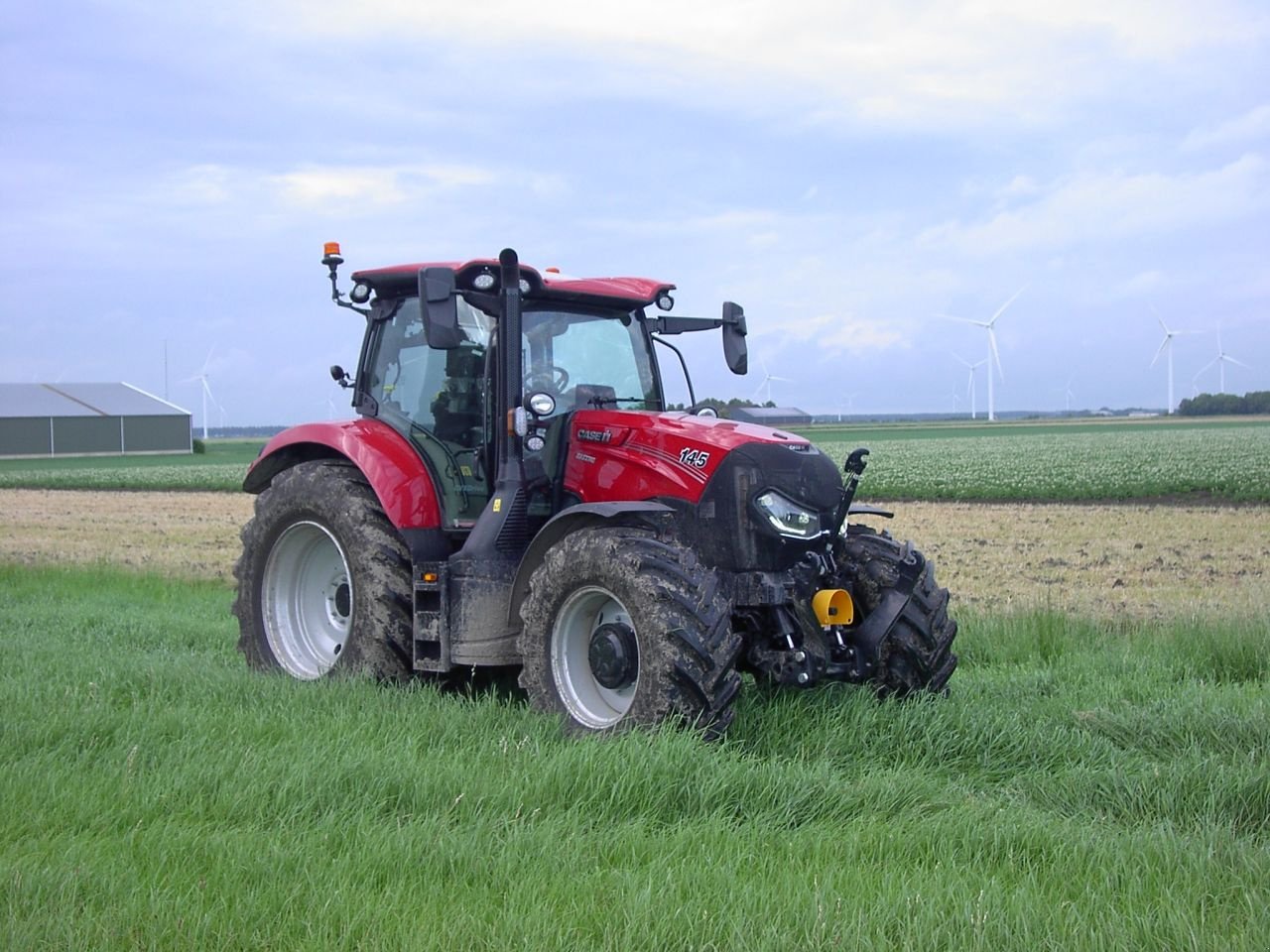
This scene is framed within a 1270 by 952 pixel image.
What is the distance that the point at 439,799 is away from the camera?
437 centimetres

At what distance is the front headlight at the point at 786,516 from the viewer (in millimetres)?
5797

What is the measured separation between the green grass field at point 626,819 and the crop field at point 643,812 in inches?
0.5

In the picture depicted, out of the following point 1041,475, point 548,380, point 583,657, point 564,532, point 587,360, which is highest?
point 587,360

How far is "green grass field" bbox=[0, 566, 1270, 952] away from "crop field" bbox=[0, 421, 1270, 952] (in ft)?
0.04

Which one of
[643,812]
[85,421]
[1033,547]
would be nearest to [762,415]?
[1033,547]

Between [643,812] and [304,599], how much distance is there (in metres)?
3.69

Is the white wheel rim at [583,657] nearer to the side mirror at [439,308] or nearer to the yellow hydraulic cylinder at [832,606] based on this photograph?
the yellow hydraulic cylinder at [832,606]

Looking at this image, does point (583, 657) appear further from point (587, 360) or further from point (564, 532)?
point (587, 360)

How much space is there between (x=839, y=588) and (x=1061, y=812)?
178cm

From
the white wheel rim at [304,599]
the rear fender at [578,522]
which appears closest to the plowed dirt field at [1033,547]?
the rear fender at [578,522]

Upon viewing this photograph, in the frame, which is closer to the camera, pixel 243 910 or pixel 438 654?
pixel 243 910

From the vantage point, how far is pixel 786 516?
5.89 metres

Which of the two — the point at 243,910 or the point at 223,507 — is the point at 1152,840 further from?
the point at 223,507

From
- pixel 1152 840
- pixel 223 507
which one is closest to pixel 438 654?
pixel 1152 840
